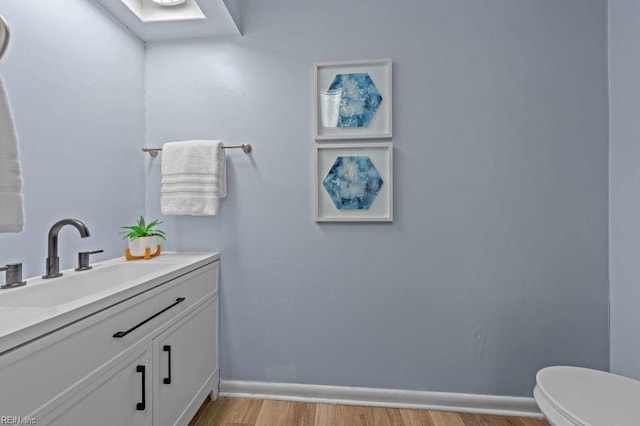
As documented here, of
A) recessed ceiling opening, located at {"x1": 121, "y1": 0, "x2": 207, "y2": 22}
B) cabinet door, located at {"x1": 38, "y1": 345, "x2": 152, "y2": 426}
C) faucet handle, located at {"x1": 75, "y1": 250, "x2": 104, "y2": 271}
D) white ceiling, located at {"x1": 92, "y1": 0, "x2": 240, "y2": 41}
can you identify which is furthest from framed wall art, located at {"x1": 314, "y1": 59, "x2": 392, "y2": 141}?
cabinet door, located at {"x1": 38, "y1": 345, "x2": 152, "y2": 426}

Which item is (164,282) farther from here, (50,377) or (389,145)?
(389,145)

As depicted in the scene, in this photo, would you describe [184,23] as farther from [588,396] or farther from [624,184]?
[588,396]

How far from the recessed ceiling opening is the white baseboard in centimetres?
191

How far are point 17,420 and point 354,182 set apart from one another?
1452 millimetres

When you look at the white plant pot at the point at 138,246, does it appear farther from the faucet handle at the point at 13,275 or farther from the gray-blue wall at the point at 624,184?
the gray-blue wall at the point at 624,184

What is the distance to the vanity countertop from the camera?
0.74m

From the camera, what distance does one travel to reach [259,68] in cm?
181

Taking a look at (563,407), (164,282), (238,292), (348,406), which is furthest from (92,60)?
(563,407)

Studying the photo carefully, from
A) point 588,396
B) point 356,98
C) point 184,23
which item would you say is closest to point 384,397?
point 588,396

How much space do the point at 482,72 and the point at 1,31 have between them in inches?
71.5

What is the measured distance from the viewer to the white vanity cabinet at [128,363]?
75 cm

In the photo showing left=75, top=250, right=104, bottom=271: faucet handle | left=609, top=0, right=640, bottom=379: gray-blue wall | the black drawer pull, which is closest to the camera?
the black drawer pull

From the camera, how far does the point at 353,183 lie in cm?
175

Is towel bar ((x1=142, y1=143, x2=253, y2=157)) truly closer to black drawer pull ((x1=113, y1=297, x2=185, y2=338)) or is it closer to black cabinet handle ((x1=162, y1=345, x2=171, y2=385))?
black drawer pull ((x1=113, y1=297, x2=185, y2=338))
